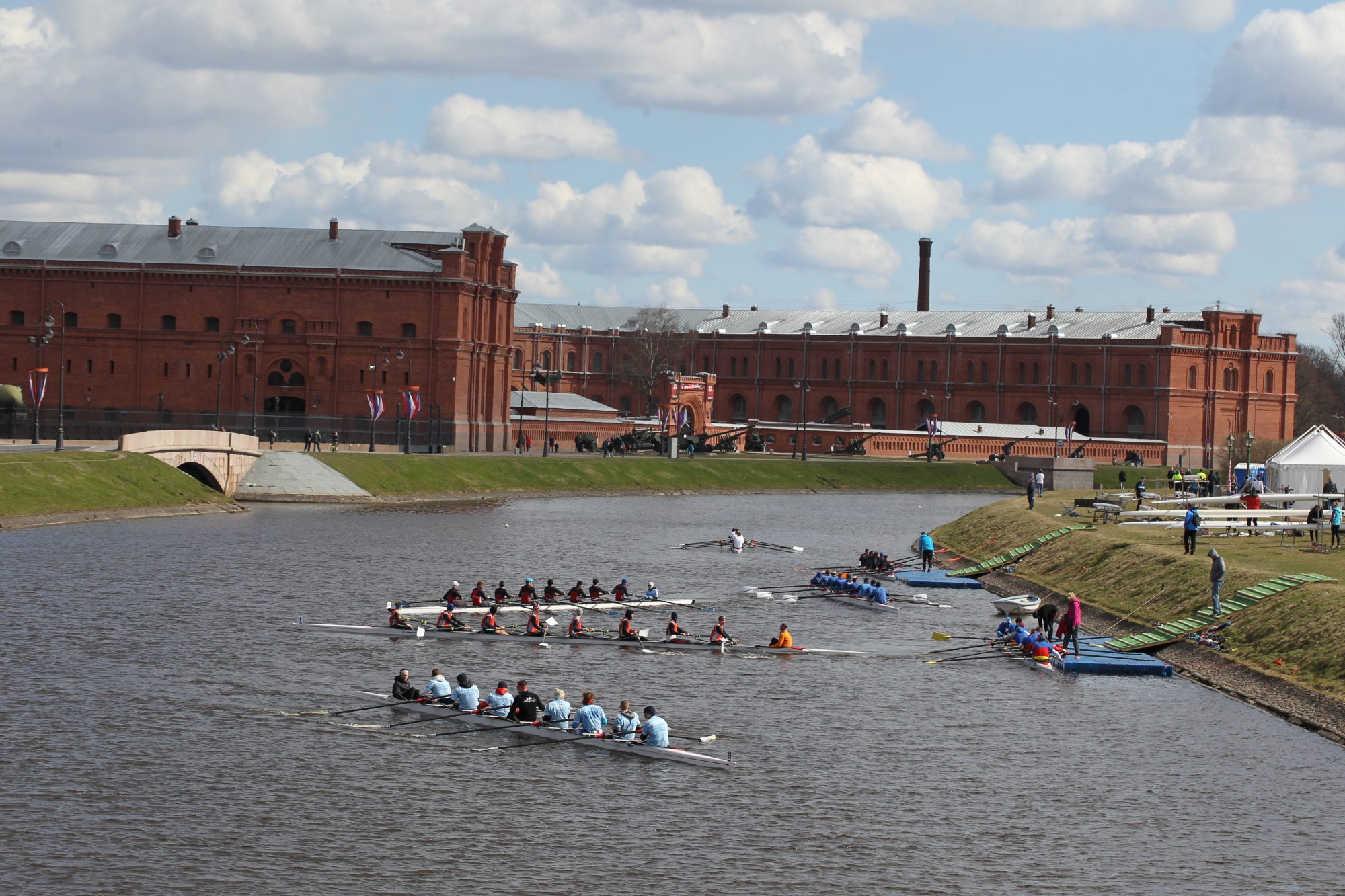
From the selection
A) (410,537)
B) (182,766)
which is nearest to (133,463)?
(410,537)

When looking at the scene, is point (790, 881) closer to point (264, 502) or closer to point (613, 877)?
point (613, 877)

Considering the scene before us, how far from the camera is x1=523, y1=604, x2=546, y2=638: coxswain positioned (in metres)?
47.7

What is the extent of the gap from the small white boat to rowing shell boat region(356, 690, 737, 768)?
19884 millimetres

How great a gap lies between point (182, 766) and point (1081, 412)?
13612 centimetres

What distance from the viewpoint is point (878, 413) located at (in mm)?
169375

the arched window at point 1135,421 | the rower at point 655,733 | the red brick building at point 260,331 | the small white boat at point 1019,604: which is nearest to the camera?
the rower at point 655,733

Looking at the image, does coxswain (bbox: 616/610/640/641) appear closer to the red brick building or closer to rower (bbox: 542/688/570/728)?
rower (bbox: 542/688/570/728)

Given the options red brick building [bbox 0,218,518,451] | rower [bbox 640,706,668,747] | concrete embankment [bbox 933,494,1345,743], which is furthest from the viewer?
red brick building [bbox 0,218,518,451]

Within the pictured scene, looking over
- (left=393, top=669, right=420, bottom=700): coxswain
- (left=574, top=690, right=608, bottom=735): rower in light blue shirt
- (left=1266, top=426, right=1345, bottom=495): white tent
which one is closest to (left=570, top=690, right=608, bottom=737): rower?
(left=574, top=690, right=608, bottom=735): rower in light blue shirt

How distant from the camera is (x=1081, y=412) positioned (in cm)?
15788

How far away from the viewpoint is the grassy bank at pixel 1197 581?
41375mm

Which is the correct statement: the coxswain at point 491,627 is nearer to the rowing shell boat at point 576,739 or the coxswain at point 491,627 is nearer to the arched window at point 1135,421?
the rowing shell boat at point 576,739

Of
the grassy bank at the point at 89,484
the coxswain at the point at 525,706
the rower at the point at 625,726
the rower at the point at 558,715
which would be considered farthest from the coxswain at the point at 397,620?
the grassy bank at the point at 89,484

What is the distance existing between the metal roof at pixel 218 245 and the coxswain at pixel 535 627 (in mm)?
76203
